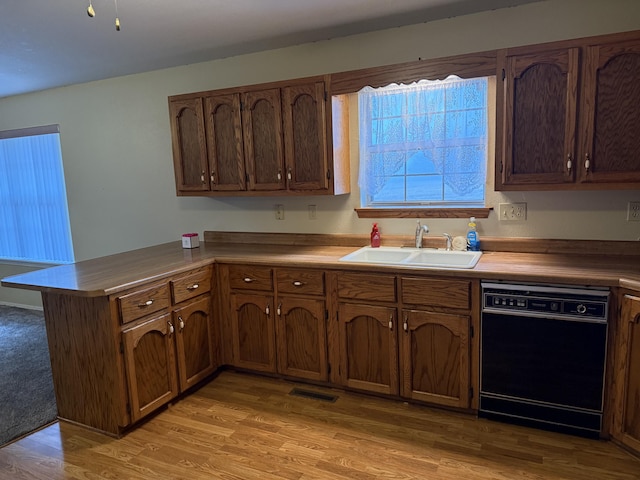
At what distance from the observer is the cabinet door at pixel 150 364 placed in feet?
7.98

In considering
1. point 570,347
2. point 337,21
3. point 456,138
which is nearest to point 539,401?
point 570,347

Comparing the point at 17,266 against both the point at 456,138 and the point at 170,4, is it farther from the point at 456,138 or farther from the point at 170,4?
the point at 456,138

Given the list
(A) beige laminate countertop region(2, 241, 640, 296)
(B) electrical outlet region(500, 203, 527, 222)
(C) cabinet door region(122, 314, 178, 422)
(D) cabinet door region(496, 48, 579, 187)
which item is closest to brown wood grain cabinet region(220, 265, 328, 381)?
(A) beige laminate countertop region(2, 241, 640, 296)

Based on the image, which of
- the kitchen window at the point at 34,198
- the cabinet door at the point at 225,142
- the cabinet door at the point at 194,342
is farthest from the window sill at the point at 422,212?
the kitchen window at the point at 34,198

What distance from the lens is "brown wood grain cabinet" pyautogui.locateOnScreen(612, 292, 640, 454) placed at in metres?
2.04

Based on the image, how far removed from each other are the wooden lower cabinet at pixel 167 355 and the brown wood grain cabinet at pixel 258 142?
912mm

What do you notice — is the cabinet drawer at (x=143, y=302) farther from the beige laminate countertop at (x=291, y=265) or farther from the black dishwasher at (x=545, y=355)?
the black dishwasher at (x=545, y=355)

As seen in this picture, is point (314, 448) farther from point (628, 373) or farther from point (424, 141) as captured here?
point (424, 141)

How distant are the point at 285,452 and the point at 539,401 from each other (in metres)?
1.33

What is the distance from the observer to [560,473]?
2.03 metres

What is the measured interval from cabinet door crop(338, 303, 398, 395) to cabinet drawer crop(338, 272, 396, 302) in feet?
0.20

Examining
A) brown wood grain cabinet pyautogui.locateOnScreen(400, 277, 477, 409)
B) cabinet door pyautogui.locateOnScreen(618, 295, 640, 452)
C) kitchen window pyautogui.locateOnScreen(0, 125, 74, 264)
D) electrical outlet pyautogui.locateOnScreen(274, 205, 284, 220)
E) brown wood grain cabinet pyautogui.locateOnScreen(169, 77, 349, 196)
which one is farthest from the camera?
kitchen window pyautogui.locateOnScreen(0, 125, 74, 264)

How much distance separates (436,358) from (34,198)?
456cm

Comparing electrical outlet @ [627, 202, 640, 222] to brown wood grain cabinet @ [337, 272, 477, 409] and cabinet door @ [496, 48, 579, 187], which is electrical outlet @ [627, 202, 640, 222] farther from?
brown wood grain cabinet @ [337, 272, 477, 409]
